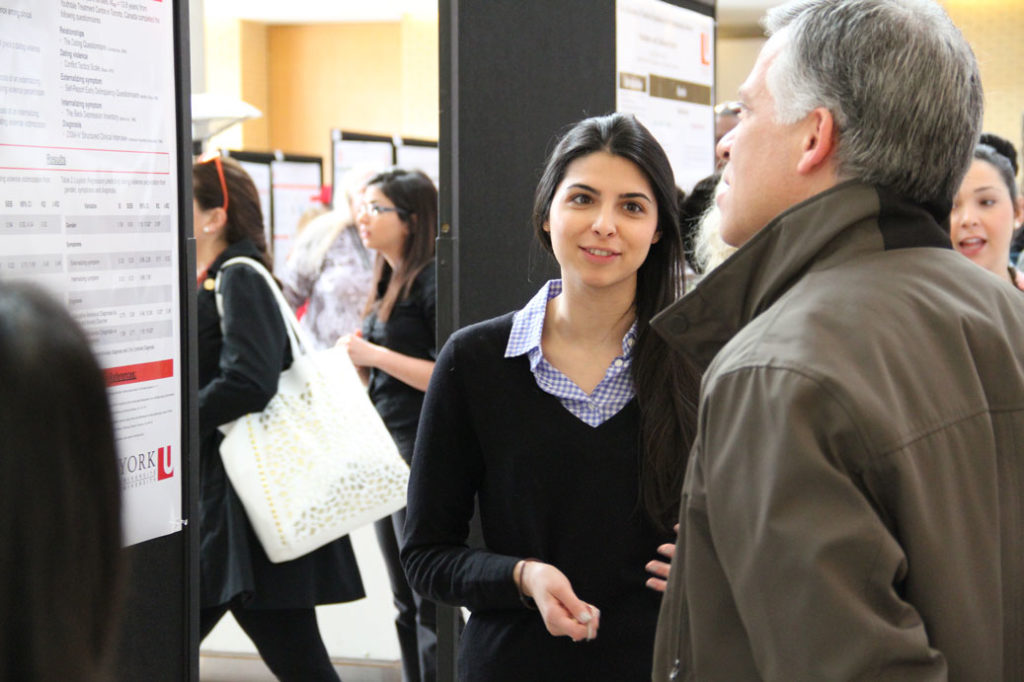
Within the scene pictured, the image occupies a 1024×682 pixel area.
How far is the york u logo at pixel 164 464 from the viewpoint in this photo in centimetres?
197

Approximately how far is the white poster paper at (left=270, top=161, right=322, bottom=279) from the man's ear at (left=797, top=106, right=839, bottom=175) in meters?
7.38

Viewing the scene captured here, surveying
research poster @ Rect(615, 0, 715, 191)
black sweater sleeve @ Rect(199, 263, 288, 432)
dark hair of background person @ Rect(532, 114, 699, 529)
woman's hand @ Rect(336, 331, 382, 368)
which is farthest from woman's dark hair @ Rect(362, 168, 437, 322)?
dark hair of background person @ Rect(532, 114, 699, 529)

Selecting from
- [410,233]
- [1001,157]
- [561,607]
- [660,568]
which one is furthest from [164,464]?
[1001,157]

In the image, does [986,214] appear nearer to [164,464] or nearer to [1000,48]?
[164,464]

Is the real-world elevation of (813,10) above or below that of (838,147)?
above

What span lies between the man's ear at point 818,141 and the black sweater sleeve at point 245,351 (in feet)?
6.44

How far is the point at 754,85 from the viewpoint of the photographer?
1306 mm

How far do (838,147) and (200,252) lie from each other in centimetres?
233

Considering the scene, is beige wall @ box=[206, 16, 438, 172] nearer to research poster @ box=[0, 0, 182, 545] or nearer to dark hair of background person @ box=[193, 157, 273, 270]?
dark hair of background person @ box=[193, 157, 273, 270]

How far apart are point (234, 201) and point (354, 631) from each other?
6.55ft

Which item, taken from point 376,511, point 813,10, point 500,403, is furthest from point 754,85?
point 376,511

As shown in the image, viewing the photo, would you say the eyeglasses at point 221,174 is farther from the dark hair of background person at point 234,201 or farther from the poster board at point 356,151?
the poster board at point 356,151

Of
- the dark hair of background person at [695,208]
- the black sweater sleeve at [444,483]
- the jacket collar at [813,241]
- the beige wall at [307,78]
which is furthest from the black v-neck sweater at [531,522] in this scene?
the beige wall at [307,78]

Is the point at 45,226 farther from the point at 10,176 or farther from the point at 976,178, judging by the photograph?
the point at 976,178
